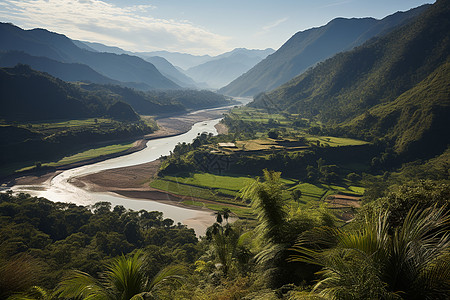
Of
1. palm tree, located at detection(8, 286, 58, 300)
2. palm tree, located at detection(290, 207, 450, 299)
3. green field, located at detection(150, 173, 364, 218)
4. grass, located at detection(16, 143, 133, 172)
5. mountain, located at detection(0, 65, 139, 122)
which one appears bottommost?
green field, located at detection(150, 173, 364, 218)

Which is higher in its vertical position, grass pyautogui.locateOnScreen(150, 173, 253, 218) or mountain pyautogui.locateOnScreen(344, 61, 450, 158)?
mountain pyautogui.locateOnScreen(344, 61, 450, 158)

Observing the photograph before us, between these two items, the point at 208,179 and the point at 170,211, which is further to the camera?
the point at 208,179

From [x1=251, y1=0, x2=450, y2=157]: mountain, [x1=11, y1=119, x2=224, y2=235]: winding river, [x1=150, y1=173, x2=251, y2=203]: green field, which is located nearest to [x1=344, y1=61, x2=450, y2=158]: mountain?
[x1=251, y1=0, x2=450, y2=157]: mountain

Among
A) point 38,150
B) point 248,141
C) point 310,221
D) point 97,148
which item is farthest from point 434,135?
point 38,150

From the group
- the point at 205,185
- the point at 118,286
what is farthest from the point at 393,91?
the point at 118,286

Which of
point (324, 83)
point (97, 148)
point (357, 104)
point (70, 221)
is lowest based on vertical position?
point (70, 221)

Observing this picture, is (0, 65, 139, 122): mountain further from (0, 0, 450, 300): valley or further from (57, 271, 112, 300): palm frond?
(57, 271, 112, 300): palm frond

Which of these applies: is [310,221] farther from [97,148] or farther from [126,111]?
[126,111]

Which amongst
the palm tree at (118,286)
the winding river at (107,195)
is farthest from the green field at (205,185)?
the palm tree at (118,286)
